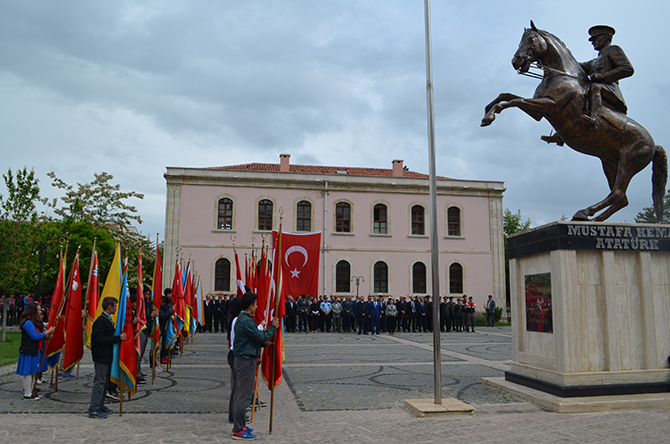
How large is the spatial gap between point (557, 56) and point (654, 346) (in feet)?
16.3

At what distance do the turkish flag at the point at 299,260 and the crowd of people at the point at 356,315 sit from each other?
81 centimetres

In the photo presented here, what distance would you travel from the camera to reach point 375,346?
634 inches

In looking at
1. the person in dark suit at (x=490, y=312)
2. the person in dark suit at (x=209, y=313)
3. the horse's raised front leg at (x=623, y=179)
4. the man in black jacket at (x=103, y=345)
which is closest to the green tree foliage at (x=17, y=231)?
the person in dark suit at (x=209, y=313)

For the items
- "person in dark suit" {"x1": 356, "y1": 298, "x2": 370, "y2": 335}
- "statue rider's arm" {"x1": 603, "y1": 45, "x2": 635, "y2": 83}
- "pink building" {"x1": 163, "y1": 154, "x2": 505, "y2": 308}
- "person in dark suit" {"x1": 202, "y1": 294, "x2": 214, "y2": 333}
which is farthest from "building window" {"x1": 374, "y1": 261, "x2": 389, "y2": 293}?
"statue rider's arm" {"x1": 603, "y1": 45, "x2": 635, "y2": 83}

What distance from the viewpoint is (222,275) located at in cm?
3173

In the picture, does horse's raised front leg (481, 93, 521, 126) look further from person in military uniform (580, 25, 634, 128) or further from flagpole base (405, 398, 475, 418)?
flagpole base (405, 398, 475, 418)

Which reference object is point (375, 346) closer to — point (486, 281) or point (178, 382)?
point (178, 382)

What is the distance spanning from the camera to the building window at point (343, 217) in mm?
33781

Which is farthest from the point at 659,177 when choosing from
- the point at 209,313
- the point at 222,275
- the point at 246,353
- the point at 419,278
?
the point at 222,275

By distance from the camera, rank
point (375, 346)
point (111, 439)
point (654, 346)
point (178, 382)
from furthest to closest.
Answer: point (375, 346) < point (178, 382) < point (654, 346) < point (111, 439)

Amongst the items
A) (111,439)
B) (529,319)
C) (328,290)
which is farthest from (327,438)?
(328,290)

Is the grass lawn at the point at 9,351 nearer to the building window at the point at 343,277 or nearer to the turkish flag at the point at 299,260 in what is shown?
the turkish flag at the point at 299,260

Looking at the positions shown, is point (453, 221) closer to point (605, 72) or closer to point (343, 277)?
point (343, 277)

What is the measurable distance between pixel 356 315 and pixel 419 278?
12.1 meters
